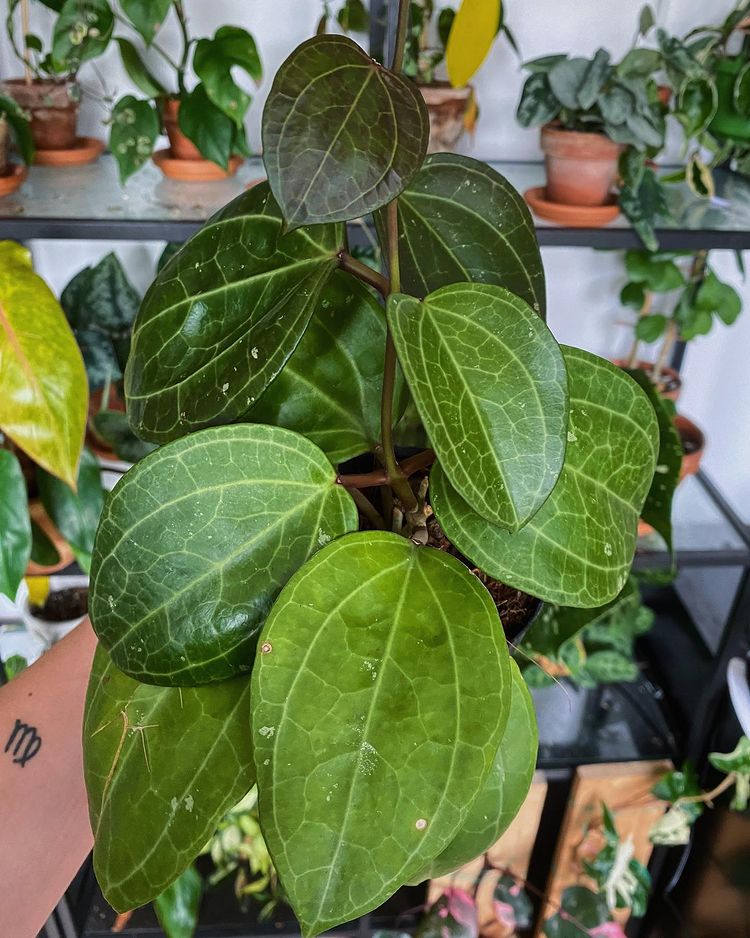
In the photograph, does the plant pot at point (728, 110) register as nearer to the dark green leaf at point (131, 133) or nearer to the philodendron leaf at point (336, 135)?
the dark green leaf at point (131, 133)

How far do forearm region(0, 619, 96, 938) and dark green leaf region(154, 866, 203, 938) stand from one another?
24.9 inches

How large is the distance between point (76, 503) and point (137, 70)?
2.12 feet

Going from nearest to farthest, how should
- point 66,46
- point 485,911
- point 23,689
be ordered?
point 23,689
point 66,46
point 485,911

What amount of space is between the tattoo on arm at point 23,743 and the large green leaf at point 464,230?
1.69ft

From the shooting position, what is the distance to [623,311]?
1.52 meters

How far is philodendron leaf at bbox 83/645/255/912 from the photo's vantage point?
1.39 feet

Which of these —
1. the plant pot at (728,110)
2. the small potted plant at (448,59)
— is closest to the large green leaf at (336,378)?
the small potted plant at (448,59)

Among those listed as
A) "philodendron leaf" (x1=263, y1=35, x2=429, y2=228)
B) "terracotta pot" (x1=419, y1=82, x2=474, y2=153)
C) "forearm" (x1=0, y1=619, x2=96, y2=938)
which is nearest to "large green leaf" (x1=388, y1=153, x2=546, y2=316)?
"philodendron leaf" (x1=263, y1=35, x2=429, y2=228)

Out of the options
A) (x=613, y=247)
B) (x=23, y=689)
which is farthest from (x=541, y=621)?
(x=613, y=247)

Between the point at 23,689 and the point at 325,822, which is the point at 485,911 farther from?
the point at 325,822

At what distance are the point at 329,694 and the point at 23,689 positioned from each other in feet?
1.54

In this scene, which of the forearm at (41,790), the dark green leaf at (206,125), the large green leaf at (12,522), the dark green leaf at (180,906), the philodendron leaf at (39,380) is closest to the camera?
the forearm at (41,790)

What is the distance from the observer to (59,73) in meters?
1.17

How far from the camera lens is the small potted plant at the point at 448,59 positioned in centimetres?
103
